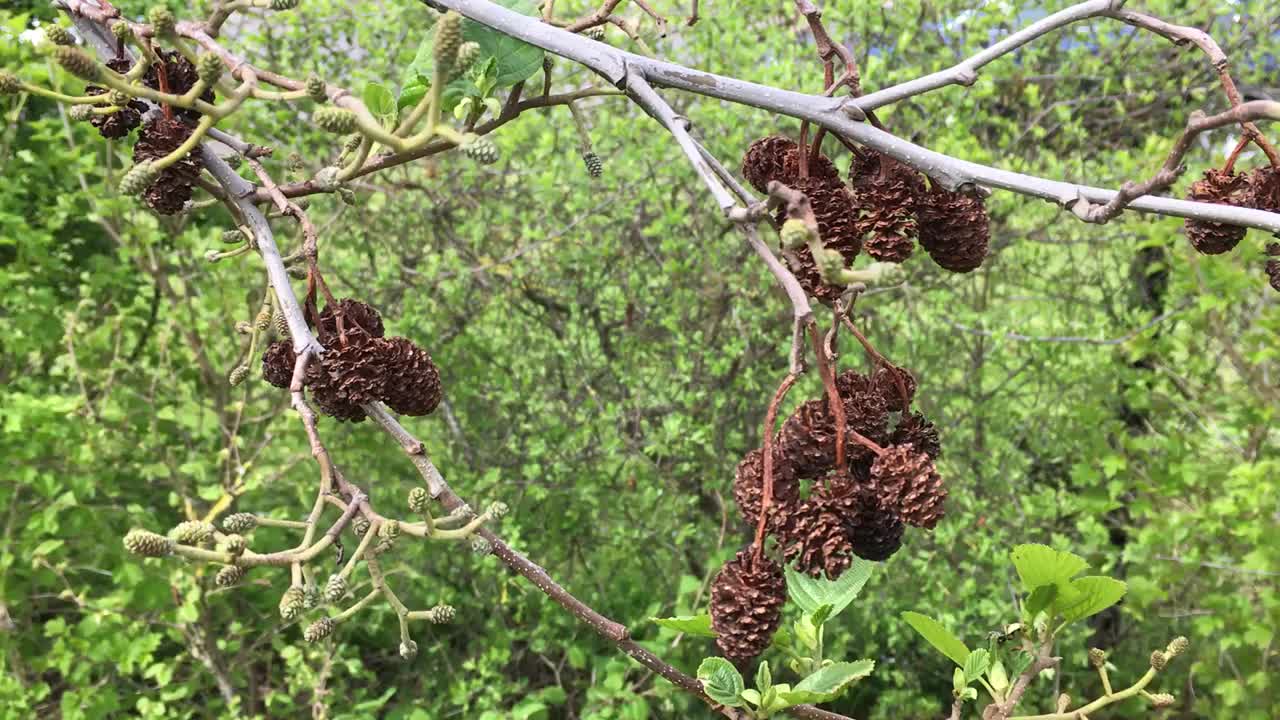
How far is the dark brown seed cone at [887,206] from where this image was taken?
2.79 feet

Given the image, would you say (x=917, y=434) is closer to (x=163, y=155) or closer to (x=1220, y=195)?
(x=1220, y=195)

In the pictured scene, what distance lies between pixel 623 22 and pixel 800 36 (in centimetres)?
264

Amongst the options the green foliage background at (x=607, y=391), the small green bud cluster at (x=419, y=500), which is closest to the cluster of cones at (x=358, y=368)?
the small green bud cluster at (x=419, y=500)

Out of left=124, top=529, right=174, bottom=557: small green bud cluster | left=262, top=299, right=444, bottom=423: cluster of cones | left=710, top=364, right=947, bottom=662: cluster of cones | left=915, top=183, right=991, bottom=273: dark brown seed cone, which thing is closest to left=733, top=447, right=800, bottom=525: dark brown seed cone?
left=710, top=364, right=947, bottom=662: cluster of cones

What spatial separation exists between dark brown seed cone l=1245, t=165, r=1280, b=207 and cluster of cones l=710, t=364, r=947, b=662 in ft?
0.98

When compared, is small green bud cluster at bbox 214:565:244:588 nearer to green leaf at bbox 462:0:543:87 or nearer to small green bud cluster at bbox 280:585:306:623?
small green bud cluster at bbox 280:585:306:623

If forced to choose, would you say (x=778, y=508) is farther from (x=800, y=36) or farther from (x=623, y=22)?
(x=800, y=36)

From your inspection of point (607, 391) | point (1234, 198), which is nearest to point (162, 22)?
point (1234, 198)

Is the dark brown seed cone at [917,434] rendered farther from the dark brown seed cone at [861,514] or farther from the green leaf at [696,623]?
the green leaf at [696,623]

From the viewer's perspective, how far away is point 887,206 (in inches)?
33.6

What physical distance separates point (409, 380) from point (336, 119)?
38 centimetres

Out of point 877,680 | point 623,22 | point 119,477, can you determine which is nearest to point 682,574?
point 877,680

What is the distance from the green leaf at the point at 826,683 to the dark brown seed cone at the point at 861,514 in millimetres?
118

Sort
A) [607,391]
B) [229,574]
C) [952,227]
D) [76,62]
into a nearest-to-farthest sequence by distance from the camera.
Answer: [76,62] → [229,574] → [952,227] → [607,391]
